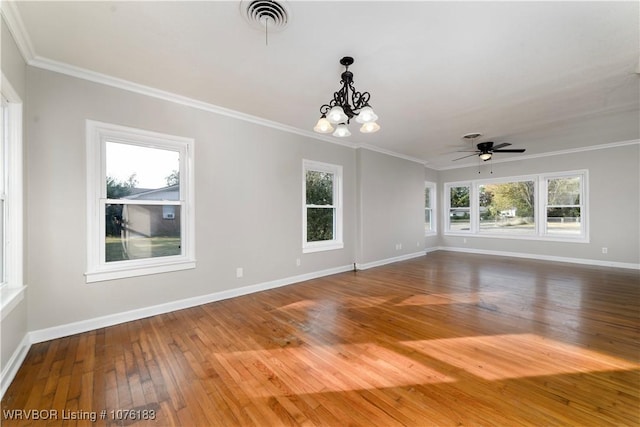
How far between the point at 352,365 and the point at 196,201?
8.86 feet

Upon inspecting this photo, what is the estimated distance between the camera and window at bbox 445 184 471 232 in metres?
8.09

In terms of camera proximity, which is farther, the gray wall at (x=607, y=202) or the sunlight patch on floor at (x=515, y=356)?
the gray wall at (x=607, y=202)

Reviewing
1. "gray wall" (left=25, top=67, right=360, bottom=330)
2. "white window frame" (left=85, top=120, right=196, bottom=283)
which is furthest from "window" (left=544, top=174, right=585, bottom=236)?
"white window frame" (left=85, top=120, right=196, bottom=283)

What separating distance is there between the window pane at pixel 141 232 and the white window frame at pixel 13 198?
0.68 meters

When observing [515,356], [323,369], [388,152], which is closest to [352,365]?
[323,369]

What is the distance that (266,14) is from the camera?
1933mm

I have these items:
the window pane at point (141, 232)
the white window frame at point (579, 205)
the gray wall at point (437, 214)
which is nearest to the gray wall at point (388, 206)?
the gray wall at point (437, 214)

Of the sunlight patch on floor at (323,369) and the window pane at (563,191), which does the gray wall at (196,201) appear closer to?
the sunlight patch on floor at (323,369)

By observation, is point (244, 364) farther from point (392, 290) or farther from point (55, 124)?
point (55, 124)

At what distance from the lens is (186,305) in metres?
3.34

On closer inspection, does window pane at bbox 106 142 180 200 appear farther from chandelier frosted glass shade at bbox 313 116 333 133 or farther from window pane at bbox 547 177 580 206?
window pane at bbox 547 177 580 206

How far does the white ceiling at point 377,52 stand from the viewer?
1937mm

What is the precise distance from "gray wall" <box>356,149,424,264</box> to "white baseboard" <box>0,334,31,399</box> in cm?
477

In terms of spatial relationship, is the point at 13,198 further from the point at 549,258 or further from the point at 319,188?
the point at 549,258
